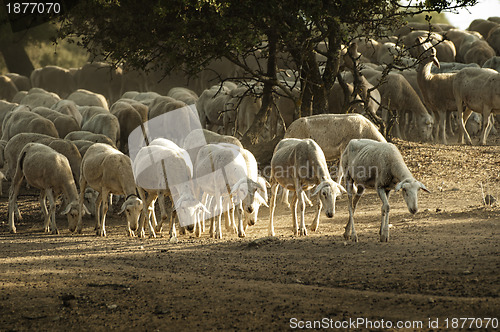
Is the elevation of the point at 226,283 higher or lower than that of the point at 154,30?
lower

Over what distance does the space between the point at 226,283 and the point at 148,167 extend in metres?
5.50

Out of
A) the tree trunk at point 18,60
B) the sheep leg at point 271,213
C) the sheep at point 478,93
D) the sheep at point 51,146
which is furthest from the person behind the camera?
the tree trunk at point 18,60

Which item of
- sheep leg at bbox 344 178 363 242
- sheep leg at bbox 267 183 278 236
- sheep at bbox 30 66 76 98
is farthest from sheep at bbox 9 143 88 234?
sheep at bbox 30 66 76 98

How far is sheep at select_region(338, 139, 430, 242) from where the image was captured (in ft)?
31.1

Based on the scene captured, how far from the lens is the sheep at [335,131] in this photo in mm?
14752

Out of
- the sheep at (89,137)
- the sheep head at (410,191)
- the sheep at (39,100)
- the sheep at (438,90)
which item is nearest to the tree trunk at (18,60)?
the sheep at (39,100)

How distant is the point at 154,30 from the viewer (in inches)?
639

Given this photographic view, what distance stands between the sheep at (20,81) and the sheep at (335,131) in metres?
30.8

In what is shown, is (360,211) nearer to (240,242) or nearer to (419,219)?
(419,219)

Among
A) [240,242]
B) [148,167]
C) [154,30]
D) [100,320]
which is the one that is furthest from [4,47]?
[100,320]

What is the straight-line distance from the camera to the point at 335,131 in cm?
1482

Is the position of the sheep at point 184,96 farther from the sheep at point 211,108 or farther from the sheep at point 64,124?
the sheep at point 64,124

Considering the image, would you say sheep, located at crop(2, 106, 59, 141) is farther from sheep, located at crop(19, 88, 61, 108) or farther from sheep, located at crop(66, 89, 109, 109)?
sheep, located at crop(66, 89, 109, 109)

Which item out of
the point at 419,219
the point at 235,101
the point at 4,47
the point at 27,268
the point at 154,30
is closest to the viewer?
the point at 27,268
